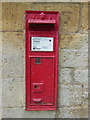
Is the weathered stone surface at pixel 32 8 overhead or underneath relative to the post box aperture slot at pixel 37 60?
overhead

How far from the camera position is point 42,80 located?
2449 mm

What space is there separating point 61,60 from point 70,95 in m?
0.54

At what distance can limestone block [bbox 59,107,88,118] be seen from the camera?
2607 mm

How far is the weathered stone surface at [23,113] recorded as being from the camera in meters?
2.58

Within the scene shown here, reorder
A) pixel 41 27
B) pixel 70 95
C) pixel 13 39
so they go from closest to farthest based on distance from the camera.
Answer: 1. pixel 41 27
2. pixel 13 39
3. pixel 70 95

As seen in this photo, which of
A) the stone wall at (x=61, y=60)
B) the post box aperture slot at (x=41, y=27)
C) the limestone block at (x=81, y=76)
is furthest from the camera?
the limestone block at (x=81, y=76)

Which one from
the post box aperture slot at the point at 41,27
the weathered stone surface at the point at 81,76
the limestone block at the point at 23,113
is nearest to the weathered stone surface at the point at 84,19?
the post box aperture slot at the point at 41,27

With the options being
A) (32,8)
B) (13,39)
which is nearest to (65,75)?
(13,39)

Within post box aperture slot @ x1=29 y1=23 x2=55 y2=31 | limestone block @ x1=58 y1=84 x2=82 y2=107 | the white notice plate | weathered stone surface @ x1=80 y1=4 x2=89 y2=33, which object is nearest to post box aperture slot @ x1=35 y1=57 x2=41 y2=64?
the white notice plate

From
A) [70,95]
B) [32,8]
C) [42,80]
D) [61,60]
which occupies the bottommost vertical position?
[70,95]

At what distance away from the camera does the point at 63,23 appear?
245 centimetres

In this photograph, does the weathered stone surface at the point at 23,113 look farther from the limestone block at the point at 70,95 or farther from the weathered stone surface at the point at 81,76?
the weathered stone surface at the point at 81,76

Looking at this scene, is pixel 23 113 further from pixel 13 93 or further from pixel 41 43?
pixel 41 43

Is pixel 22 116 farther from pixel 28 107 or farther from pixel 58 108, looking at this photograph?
pixel 58 108
